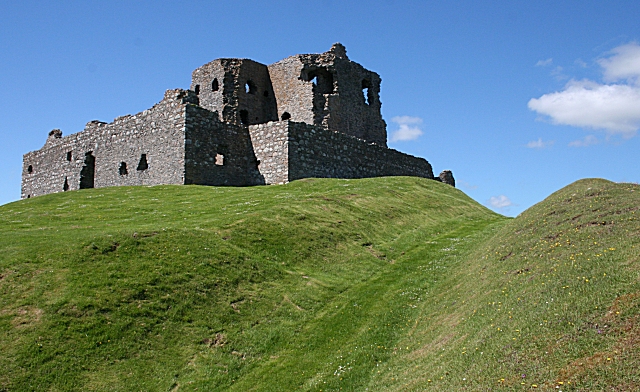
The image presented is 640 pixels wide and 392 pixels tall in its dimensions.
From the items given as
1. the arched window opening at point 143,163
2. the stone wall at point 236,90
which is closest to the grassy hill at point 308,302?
the arched window opening at point 143,163

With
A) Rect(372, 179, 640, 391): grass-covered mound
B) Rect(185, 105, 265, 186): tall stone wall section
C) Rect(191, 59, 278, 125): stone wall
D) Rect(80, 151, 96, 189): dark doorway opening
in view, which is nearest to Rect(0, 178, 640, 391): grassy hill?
Rect(372, 179, 640, 391): grass-covered mound

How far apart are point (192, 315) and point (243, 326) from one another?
61.5 inches

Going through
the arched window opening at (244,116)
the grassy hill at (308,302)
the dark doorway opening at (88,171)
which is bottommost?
the grassy hill at (308,302)

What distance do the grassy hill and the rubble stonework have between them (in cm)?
1016

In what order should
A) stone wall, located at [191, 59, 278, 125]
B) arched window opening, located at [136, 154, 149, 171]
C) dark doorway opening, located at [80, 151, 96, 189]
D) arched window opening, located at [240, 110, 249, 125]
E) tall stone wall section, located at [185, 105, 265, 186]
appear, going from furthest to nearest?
arched window opening, located at [240, 110, 249, 125], stone wall, located at [191, 59, 278, 125], dark doorway opening, located at [80, 151, 96, 189], arched window opening, located at [136, 154, 149, 171], tall stone wall section, located at [185, 105, 265, 186]

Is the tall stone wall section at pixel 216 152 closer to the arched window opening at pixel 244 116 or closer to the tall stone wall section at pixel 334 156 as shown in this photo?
the tall stone wall section at pixel 334 156

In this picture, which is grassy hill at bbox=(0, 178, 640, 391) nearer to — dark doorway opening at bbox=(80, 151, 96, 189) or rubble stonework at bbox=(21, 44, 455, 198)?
→ rubble stonework at bbox=(21, 44, 455, 198)

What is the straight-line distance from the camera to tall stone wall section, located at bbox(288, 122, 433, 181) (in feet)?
119

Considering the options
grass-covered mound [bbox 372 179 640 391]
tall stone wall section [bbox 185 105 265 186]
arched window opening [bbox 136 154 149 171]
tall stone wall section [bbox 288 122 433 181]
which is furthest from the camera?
arched window opening [bbox 136 154 149 171]

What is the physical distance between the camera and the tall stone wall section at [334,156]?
3616 centimetres

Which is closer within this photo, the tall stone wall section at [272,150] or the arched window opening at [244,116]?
the tall stone wall section at [272,150]

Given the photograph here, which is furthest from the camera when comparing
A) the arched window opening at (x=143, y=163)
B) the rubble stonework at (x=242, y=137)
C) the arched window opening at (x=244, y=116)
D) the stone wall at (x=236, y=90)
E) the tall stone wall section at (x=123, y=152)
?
the arched window opening at (x=244, y=116)

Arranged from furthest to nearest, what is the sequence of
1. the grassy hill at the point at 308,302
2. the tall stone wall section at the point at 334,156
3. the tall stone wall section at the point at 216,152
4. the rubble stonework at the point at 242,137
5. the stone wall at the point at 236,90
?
the stone wall at the point at 236,90 → the tall stone wall section at the point at 334,156 → the rubble stonework at the point at 242,137 → the tall stone wall section at the point at 216,152 → the grassy hill at the point at 308,302

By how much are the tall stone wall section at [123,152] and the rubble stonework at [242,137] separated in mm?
71
